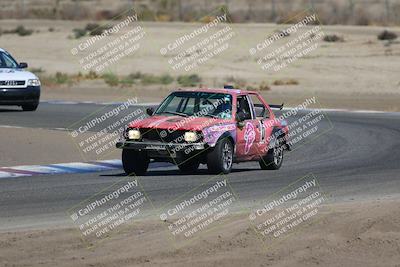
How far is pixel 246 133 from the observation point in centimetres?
1809

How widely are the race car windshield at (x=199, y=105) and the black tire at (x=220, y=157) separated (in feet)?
1.71

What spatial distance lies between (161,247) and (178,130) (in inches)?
226

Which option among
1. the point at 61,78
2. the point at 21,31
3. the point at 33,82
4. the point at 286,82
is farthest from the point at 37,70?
the point at 33,82

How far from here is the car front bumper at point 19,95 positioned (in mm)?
28875

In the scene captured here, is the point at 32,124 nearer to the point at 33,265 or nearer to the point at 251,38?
the point at 33,265

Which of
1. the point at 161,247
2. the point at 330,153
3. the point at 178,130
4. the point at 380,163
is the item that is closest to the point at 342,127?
the point at 330,153

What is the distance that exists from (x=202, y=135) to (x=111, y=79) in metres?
29.0

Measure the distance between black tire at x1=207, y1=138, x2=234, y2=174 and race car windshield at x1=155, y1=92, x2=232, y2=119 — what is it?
520 mm

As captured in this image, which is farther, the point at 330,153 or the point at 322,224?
the point at 330,153

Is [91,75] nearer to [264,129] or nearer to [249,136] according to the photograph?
[264,129]

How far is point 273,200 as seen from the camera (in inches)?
587

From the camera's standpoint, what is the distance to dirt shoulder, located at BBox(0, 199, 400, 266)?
10797 mm

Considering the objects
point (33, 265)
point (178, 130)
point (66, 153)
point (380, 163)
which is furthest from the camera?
point (66, 153)

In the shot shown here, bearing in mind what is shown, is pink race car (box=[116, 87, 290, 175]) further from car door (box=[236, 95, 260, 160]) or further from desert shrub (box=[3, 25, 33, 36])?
desert shrub (box=[3, 25, 33, 36])
